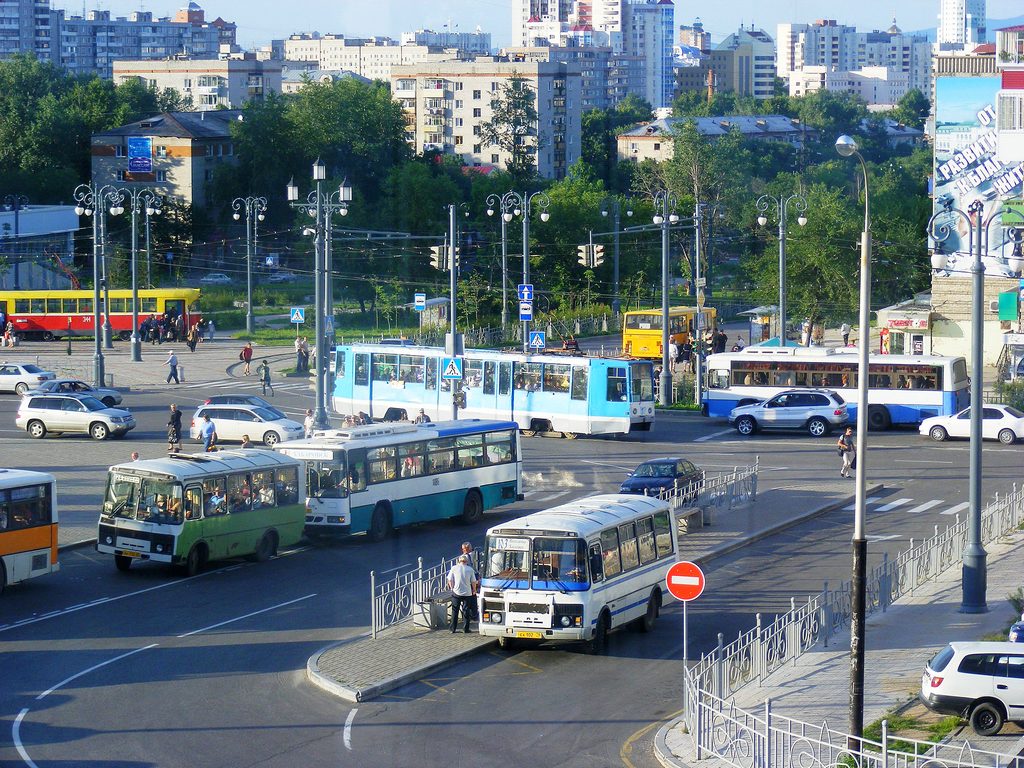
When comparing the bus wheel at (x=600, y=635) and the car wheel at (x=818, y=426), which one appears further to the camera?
the car wheel at (x=818, y=426)

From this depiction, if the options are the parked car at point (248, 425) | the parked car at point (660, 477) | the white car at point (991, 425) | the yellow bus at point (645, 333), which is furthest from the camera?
the yellow bus at point (645, 333)

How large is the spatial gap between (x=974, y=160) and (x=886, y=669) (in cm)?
5063

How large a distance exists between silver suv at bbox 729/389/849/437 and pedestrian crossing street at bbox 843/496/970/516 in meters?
10.8

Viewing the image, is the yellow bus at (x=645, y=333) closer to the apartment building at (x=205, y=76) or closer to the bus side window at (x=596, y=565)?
the bus side window at (x=596, y=565)

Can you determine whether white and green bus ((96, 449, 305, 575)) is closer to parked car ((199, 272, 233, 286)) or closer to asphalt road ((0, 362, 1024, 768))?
asphalt road ((0, 362, 1024, 768))

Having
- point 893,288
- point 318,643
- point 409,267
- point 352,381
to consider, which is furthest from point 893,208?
point 318,643

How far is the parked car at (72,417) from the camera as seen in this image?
4219 cm

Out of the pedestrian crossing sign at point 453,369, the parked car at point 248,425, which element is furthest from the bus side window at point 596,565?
the pedestrian crossing sign at point 453,369

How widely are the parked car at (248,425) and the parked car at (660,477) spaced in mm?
11434

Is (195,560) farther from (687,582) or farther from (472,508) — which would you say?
(687,582)

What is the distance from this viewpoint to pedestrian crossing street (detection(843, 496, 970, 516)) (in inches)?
1266

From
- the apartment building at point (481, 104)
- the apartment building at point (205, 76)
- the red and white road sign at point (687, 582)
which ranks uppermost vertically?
the apartment building at point (205, 76)

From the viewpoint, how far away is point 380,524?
28641mm

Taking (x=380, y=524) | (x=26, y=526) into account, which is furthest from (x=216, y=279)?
(x=26, y=526)
